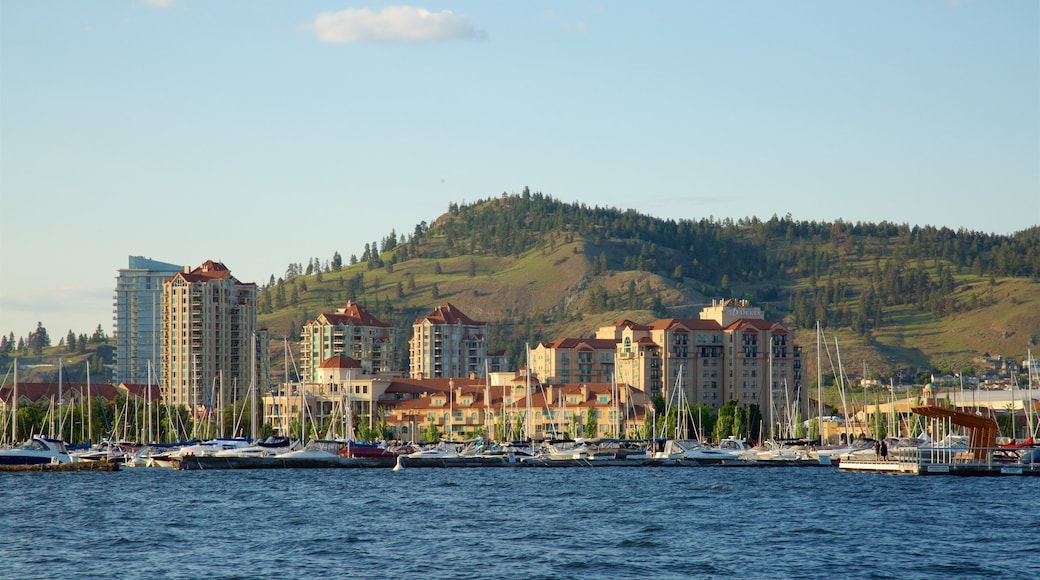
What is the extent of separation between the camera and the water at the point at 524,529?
2283 inches

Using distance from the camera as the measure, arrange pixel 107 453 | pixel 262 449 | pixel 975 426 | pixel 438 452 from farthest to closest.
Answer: pixel 438 452, pixel 107 453, pixel 262 449, pixel 975 426

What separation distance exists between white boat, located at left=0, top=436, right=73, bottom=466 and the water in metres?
18.8

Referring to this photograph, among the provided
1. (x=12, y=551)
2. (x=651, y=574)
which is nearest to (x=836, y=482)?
(x=651, y=574)

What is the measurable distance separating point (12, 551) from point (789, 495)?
55.4 meters

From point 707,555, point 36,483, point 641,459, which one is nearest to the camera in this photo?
point 707,555

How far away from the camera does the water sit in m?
58.0

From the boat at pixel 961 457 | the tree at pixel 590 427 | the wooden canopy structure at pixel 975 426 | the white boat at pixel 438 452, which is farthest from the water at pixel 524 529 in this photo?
the tree at pixel 590 427

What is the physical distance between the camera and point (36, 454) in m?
138

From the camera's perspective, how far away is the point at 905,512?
8231 centimetres

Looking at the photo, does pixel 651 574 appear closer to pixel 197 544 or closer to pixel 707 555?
pixel 707 555

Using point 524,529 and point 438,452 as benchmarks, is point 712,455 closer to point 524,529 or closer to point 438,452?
point 438,452

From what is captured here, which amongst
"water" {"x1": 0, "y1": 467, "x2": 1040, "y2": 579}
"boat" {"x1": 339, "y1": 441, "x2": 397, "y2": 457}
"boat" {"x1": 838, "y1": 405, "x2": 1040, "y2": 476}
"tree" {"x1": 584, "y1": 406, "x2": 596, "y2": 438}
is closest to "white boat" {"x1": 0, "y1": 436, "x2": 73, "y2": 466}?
"water" {"x1": 0, "y1": 467, "x2": 1040, "y2": 579}

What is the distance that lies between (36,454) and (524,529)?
79407mm

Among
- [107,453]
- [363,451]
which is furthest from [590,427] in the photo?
[107,453]
